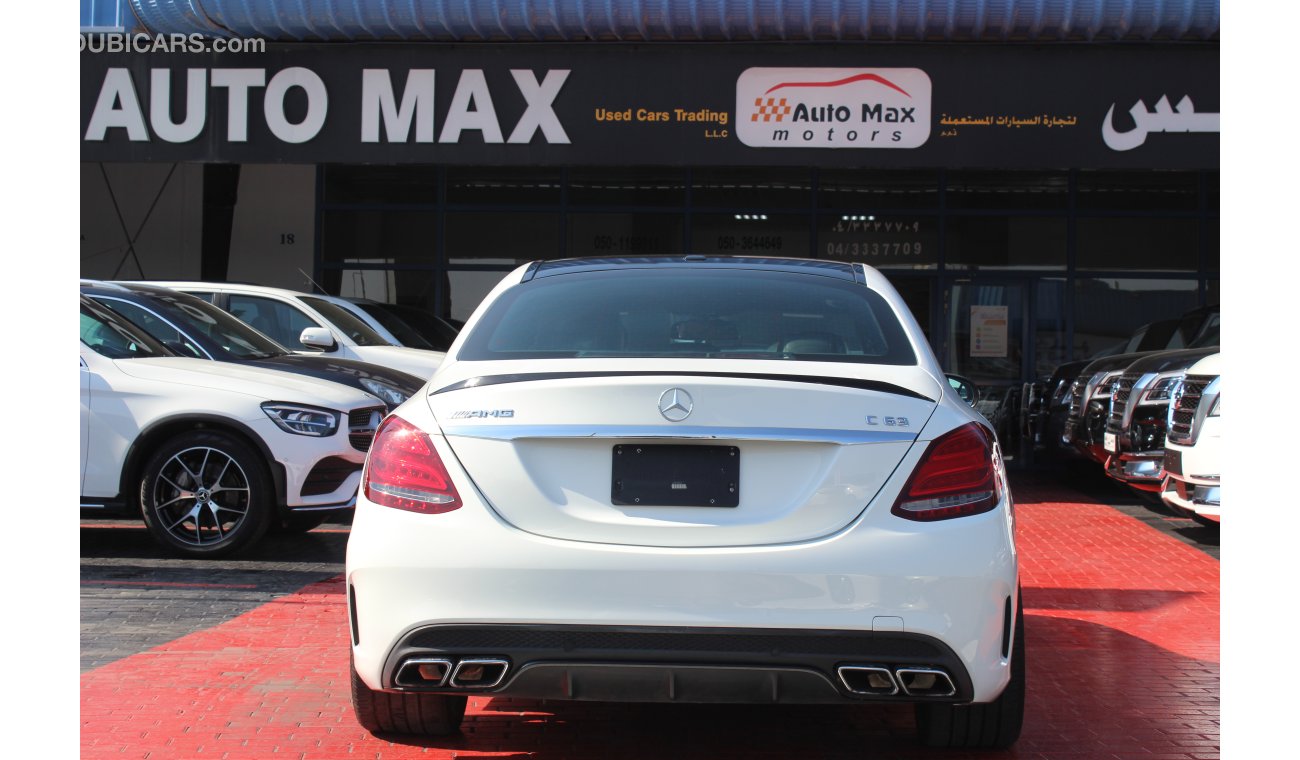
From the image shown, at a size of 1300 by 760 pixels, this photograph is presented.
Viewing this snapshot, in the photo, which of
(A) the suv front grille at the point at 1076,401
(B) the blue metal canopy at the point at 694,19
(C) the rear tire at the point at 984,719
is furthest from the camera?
(B) the blue metal canopy at the point at 694,19

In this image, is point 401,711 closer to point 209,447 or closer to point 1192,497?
point 209,447

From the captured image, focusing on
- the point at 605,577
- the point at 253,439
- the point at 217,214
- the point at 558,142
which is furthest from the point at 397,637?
the point at 217,214

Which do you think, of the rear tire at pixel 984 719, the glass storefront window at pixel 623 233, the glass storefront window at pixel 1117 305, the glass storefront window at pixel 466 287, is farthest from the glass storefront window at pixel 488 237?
the rear tire at pixel 984 719

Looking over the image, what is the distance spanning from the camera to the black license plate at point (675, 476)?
357 cm

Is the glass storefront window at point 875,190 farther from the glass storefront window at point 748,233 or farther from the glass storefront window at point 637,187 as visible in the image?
the glass storefront window at point 637,187

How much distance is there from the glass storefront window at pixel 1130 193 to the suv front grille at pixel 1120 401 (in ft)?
22.4

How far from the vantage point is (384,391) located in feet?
30.2

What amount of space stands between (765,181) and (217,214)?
789 centimetres

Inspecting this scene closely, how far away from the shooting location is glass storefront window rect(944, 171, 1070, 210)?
708 inches

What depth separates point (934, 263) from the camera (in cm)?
1798

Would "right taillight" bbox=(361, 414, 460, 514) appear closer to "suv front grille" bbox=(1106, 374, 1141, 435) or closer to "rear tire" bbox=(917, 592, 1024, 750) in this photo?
"rear tire" bbox=(917, 592, 1024, 750)

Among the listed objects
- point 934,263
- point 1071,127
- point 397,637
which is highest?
point 1071,127

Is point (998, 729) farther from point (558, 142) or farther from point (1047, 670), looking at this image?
point (558, 142)
